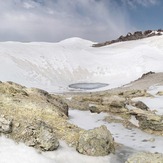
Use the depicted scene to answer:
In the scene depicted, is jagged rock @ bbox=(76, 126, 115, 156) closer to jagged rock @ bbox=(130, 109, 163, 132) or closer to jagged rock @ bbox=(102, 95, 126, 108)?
jagged rock @ bbox=(130, 109, 163, 132)

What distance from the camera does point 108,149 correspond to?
14594 mm

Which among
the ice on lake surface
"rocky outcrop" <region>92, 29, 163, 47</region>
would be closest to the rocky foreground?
the ice on lake surface

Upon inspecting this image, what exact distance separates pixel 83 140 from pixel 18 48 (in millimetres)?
68854

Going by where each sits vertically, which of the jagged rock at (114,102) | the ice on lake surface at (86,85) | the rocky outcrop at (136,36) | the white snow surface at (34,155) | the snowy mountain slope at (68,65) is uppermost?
the rocky outcrop at (136,36)

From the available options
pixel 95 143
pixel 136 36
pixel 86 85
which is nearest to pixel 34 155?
pixel 95 143

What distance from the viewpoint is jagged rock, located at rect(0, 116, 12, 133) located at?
14062 mm

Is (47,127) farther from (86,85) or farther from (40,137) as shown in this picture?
(86,85)

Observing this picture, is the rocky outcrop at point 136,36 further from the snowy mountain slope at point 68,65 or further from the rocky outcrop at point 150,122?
the rocky outcrop at point 150,122

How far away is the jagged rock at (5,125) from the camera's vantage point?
14062 mm

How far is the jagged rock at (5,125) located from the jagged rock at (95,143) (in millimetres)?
2959

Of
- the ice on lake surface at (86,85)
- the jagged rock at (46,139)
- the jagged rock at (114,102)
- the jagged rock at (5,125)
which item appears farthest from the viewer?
the ice on lake surface at (86,85)

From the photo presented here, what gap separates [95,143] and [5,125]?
3.81m

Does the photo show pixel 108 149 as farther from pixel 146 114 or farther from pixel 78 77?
pixel 78 77

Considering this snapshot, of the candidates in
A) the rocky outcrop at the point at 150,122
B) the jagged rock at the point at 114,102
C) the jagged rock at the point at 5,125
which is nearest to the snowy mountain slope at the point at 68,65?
the jagged rock at the point at 114,102
